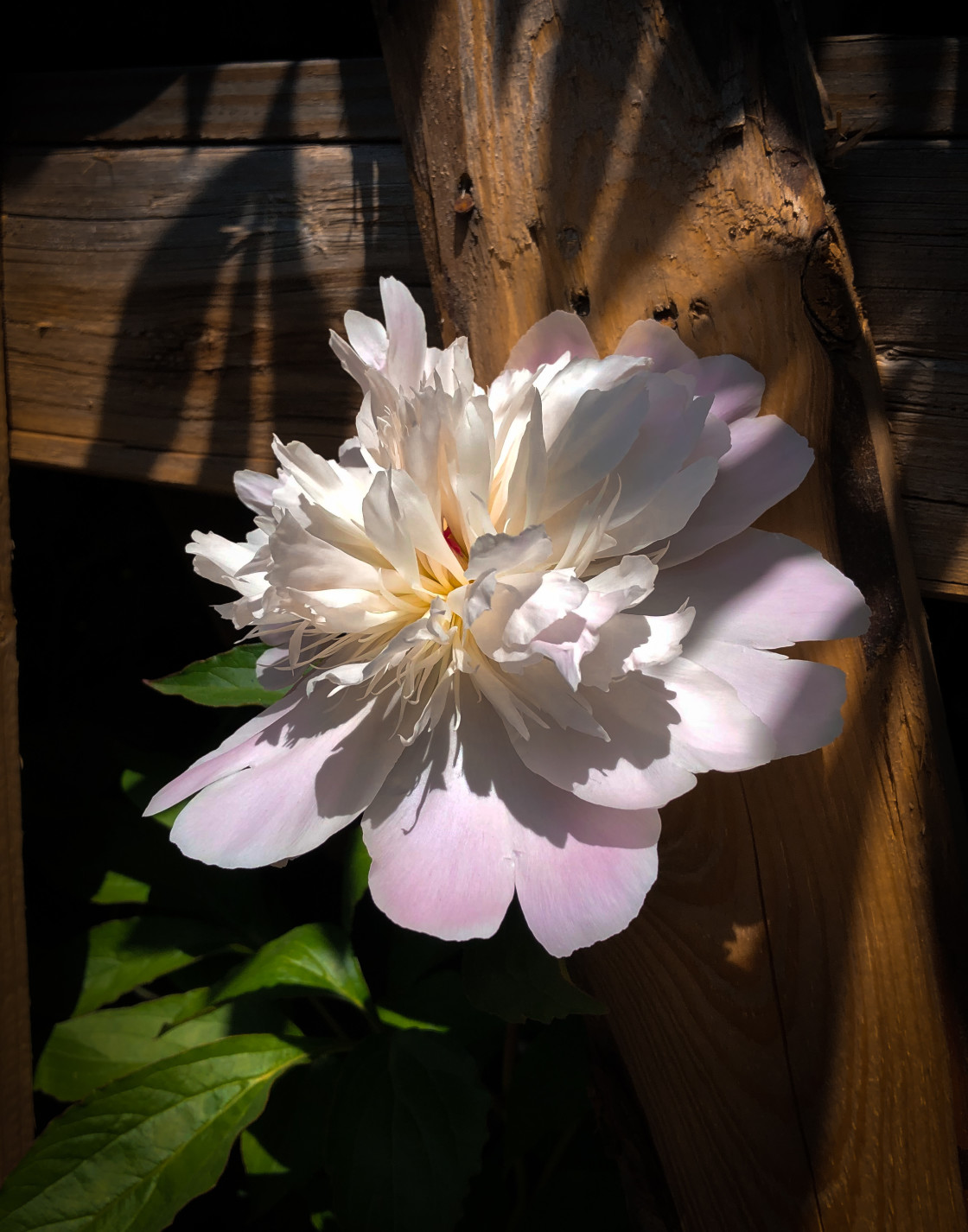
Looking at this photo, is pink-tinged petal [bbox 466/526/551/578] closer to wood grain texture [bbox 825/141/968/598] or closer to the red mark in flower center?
the red mark in flower center

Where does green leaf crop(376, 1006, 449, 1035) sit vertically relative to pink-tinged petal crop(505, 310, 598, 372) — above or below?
below

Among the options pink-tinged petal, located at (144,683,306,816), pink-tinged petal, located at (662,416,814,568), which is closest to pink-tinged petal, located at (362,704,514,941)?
pink-tinged petal, located at (144,683,306,816)

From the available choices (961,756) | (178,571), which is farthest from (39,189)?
(961,756)

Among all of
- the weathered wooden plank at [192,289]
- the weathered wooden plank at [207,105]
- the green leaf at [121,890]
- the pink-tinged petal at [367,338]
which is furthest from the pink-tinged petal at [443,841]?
the green leaf at [121,890]

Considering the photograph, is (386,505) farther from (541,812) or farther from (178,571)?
(178,571)

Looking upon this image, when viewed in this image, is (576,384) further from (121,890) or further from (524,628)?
(121,890)

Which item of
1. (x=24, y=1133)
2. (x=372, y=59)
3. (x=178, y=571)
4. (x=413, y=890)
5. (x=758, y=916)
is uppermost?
(x=372, y=59)
